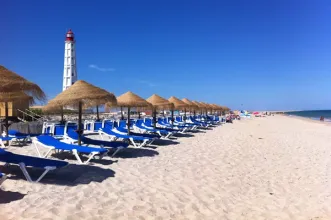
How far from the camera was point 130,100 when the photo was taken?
31.8 feet

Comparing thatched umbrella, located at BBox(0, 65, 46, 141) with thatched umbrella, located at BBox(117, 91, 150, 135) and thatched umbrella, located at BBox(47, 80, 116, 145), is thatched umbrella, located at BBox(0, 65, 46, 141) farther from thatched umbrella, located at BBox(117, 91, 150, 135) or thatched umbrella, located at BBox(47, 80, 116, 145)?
thatched umbrella, located at BBox(117, 91, 150, 135)

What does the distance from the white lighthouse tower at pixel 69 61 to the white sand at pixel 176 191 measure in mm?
24034

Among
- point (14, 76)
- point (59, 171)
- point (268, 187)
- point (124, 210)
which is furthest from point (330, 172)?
point (14, 76)

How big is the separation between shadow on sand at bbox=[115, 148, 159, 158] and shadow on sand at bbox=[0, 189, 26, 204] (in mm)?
3277

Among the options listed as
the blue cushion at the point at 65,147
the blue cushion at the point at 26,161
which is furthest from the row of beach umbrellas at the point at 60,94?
the blue cushion at the point at 26,161

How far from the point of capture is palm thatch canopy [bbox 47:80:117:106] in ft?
21.7

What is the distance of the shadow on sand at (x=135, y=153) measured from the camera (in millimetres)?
7367

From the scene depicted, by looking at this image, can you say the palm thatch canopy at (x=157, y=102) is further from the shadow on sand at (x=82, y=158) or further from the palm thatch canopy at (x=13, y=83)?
the palm thatch canopy at (x=13, y=83)

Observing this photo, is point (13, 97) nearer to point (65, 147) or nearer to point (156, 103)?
point (65, 147)

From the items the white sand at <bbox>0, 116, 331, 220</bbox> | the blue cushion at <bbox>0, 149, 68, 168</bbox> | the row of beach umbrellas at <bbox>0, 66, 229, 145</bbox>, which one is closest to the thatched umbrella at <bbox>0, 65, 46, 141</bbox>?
the row of beach umbrellas at <bbox>0, 66, 229, 145</bbox>

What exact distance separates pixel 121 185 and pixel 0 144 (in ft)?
16.8

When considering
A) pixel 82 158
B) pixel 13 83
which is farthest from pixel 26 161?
pixel 82 158

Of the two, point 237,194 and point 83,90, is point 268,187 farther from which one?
point 83,90

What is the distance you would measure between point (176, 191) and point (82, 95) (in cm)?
320
